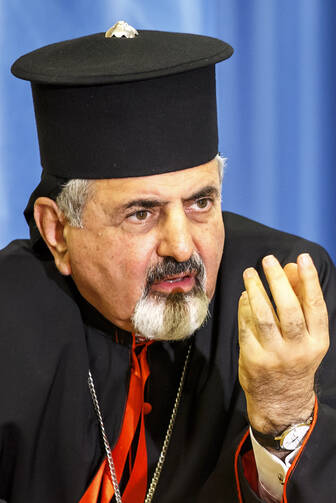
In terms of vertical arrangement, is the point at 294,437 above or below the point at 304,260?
below

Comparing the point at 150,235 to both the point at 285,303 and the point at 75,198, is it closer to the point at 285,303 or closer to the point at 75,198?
the point at 75,198

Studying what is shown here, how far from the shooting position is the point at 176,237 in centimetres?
178

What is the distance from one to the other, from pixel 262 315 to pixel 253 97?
5.35ft

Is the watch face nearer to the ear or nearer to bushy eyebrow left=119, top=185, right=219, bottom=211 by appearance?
bushy eyebrow left=119, top=185, right=219, bottom=211

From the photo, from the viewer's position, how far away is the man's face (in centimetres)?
180

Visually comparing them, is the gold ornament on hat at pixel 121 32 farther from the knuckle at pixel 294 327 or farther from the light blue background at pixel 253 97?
the light blue background at pixel 253 97

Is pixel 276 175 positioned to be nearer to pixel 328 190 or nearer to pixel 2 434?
pixel 328 190

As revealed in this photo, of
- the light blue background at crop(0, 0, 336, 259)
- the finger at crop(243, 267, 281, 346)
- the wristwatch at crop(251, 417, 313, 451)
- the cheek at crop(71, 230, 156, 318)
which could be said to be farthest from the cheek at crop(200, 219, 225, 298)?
the light blue background at crop(0, 0, 336, 259)

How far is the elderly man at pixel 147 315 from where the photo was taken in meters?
1.70

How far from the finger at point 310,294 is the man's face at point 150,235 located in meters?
0.27

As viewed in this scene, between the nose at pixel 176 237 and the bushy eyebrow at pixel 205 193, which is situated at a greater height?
the bushy eyebrow at pixel 205 193

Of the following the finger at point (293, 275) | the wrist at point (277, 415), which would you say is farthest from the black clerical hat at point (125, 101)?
the wrist at point (277, 415)

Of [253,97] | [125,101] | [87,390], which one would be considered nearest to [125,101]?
[125,101]

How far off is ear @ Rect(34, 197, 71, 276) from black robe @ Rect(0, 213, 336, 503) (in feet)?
0.31
